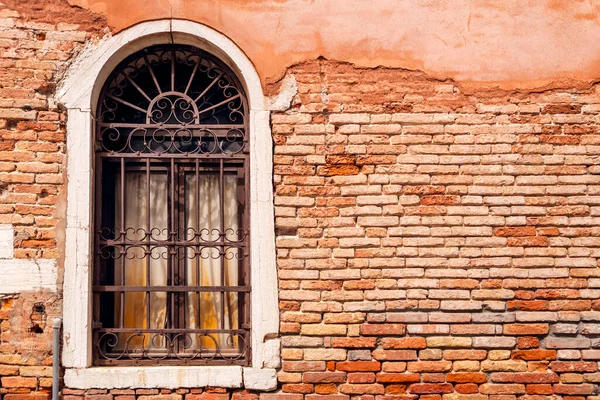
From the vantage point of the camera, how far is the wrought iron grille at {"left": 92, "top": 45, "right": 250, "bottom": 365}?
437 centimetres

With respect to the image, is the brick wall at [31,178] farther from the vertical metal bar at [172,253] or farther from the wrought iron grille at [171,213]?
the vertical metal bar at [172,253]

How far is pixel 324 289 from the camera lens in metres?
4.25

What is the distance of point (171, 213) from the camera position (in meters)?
4.46

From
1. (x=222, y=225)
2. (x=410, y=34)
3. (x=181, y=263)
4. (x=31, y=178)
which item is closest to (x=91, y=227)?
(x=31, y=178)

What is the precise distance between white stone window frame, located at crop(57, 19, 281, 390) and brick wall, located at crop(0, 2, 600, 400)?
0.07m

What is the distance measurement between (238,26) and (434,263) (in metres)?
2.05

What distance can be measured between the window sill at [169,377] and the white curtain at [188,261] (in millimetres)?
240

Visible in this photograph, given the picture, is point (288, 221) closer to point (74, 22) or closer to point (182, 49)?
point (182, 49)

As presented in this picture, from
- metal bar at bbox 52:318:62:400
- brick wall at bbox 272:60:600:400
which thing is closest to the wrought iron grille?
metal bar at bbox 52:318:62:400

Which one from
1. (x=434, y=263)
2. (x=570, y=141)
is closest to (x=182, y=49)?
(x=434, y=263)

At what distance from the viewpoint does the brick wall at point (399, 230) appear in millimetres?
4215

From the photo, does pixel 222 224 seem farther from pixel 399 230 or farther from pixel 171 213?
pixel 399 230

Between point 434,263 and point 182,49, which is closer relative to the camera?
point 434,263

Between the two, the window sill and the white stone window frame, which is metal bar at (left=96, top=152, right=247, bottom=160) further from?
the window sill
